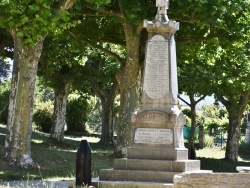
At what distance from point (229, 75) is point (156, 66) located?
1402cm

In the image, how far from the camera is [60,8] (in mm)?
17594

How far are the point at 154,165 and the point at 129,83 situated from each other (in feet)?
29.8

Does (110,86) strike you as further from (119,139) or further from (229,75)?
(119,139)

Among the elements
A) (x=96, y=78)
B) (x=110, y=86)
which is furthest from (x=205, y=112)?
(x=96, y=78)

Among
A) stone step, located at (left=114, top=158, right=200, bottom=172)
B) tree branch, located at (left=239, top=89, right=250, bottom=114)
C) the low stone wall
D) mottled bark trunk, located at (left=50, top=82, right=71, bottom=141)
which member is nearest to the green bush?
mottled bark trunk, located at (left=50, top=82, right=71, bottom=141)

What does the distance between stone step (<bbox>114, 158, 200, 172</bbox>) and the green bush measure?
3072cm

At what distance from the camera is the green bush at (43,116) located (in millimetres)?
44469

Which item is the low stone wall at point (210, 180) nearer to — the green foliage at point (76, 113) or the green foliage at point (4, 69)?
the green foliage at point (4, 69)

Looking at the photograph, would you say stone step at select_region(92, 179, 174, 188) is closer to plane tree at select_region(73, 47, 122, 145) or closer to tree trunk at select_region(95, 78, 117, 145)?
plane tree at select_region(73, 47, 122, 145)

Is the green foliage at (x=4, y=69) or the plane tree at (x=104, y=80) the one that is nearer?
the plane tree at (x=104, y=80)

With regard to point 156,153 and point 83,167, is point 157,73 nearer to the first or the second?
point 156,153

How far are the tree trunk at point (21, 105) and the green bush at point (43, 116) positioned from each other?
1068 inches

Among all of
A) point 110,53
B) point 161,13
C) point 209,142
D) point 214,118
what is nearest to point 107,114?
point 209,142

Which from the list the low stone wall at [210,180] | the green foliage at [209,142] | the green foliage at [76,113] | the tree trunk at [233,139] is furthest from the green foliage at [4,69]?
the low stone wall at [210,180]
